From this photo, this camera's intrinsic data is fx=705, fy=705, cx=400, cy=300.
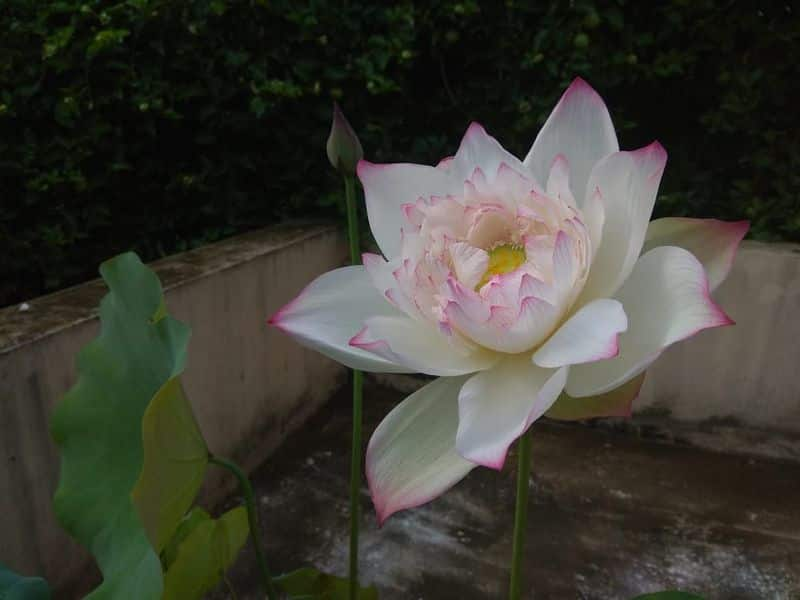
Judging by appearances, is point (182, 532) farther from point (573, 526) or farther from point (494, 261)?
point (573, 526)

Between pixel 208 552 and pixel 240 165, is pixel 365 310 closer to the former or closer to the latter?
pixel 208 552

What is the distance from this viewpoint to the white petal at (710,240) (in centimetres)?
45

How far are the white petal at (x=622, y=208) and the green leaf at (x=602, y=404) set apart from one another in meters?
0.06

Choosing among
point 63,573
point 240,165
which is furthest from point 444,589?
point 240,165

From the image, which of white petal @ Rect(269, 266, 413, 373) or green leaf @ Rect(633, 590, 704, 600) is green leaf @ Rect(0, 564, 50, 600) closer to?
white petal @ Rect(269, 266, 413, 373)

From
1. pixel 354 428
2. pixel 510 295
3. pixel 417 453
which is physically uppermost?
pixel 510 295

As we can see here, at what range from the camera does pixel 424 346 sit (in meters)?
0.44

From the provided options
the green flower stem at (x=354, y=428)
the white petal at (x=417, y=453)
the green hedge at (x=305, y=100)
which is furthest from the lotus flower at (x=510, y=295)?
the green hedge at (x=305, y=100)

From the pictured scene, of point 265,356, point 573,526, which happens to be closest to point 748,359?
point 573,526

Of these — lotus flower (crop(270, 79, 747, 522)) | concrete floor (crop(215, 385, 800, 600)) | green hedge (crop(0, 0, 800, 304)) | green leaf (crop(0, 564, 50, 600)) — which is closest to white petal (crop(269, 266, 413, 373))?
lotus flower (crop(270, 79, 747, 522))

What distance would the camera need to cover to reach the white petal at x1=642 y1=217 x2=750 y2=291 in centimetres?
45

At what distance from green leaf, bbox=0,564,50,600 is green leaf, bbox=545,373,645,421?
1.72 feet

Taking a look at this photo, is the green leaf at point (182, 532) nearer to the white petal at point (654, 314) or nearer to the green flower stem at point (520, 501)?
the green flower stem at point (520, 501)

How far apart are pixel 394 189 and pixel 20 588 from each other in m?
0.51
